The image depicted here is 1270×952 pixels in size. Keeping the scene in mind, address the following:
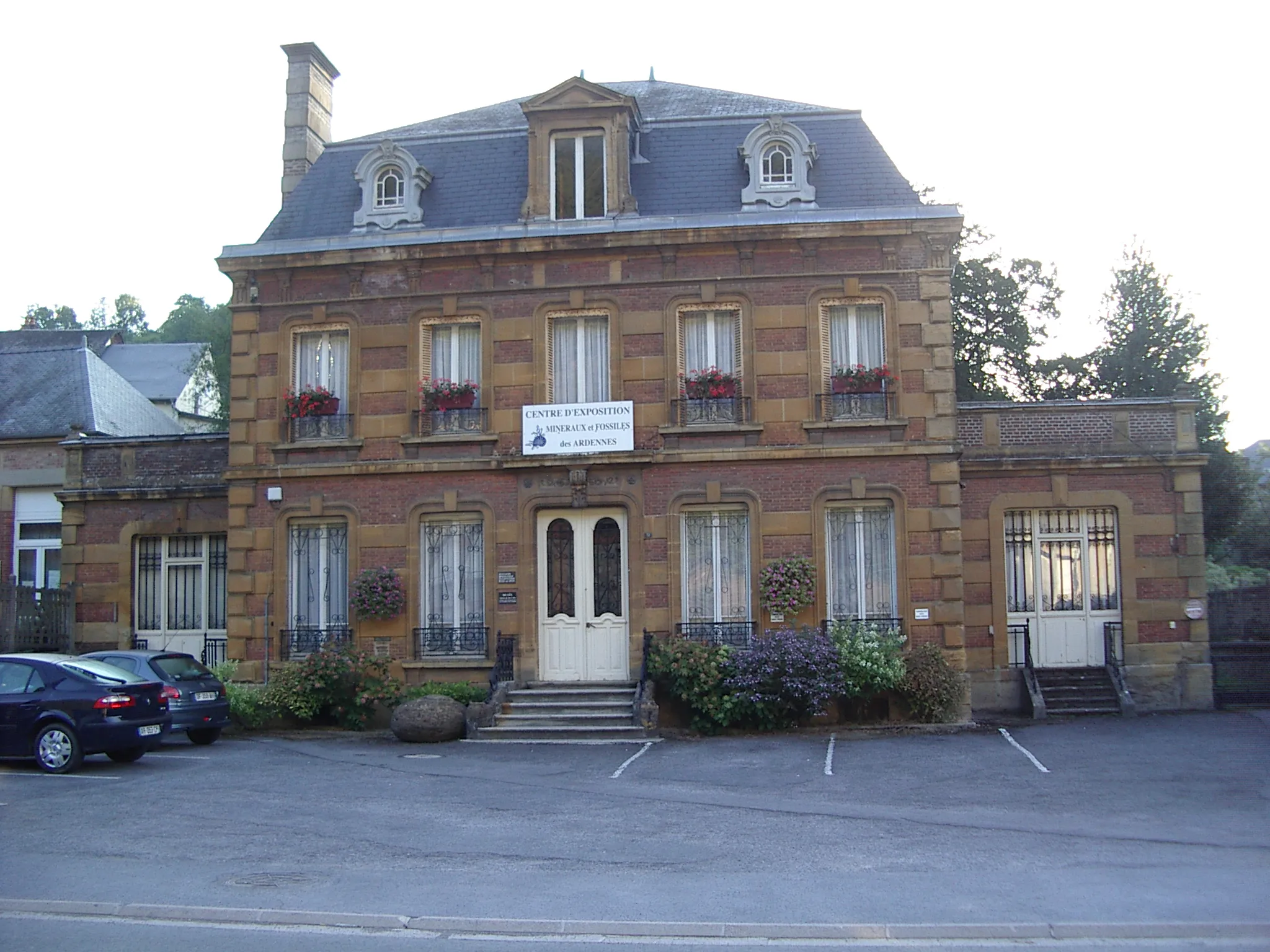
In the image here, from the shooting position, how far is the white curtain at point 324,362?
20.8m

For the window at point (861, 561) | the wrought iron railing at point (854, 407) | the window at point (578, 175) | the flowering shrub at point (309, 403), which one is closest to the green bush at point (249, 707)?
the flowering shrub at point (309, 403)

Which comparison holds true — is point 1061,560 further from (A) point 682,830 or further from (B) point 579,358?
(A) point 682,830

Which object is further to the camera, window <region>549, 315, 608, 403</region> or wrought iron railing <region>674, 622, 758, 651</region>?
window <region>549, 315, 608, 403</region>

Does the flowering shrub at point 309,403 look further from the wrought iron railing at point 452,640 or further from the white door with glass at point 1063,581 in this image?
the white door with glass at point 1063,581

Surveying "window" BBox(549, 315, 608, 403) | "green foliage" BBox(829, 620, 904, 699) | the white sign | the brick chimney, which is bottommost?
"green foliage" BBox(829, 620, 904, 699)

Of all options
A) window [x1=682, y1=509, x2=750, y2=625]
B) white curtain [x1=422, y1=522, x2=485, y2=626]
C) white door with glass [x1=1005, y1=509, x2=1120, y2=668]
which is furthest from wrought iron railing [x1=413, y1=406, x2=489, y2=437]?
white door with glass [x1=1005, y1=509, x2=1120, y2=668]

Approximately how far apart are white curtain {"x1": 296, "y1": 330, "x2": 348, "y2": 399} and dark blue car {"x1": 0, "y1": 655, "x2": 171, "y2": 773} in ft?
22.0

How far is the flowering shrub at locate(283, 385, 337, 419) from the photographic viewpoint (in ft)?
67.2

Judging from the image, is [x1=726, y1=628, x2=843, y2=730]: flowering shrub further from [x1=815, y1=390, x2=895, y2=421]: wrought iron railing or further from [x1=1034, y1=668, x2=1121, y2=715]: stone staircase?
[x1=1034, y1=668, x2=1121, y2=715]: stone staircase

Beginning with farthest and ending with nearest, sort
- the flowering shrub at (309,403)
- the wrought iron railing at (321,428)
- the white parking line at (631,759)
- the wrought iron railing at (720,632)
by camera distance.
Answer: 1. the wrought iron railing at (321,428)
2. the flowering shrub at (309,403)
3. the wrought iron railing at (720,632)
4. the white parking line at (631,759)

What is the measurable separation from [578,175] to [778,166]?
10.3ft

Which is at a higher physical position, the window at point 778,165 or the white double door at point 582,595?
the window at point 778,165

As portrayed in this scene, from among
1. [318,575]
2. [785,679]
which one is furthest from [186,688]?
[785,679]

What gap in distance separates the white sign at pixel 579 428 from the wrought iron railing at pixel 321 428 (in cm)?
296
